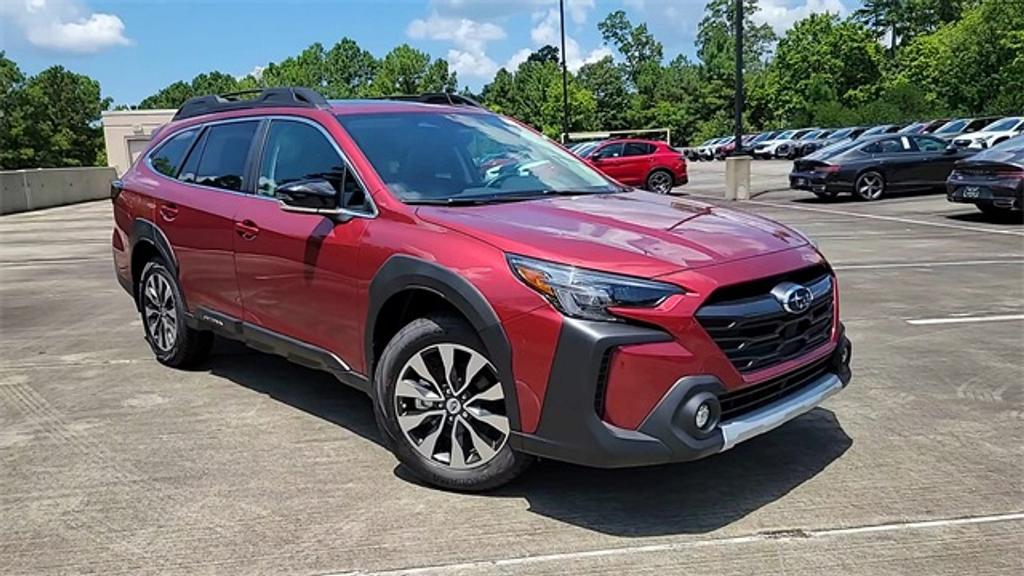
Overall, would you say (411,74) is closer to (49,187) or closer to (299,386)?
(49,187)

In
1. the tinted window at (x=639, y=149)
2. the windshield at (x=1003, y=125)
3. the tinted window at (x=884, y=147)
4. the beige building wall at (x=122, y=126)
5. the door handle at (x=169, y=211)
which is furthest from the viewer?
the beige building wall at (x=122, y=126)

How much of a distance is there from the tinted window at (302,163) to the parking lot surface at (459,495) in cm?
127

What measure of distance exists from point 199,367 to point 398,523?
2.94m

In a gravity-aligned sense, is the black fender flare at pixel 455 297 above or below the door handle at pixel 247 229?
below

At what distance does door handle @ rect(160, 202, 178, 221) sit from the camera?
544cm

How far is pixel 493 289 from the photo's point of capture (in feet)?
11.1

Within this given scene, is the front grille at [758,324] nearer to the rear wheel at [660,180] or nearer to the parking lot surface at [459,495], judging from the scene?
the parking lot surface at [459,495]

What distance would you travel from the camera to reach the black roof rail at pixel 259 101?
4.77 metres

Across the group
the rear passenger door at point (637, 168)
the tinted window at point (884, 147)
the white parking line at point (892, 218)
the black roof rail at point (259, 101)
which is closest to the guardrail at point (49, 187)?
the rear passenger door at point (637, 168)

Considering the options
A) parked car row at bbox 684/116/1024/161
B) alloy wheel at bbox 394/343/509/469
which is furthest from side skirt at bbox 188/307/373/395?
parked car row at bbox 684/116/1024/161

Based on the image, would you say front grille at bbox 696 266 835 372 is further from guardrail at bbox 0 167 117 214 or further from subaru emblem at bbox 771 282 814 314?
guardrail at bbox 0 167 117 214

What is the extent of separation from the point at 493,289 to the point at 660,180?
20276mm

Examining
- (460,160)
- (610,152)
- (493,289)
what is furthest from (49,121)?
(493,289)

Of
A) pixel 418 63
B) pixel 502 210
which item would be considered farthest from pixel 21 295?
pixel 418 63
